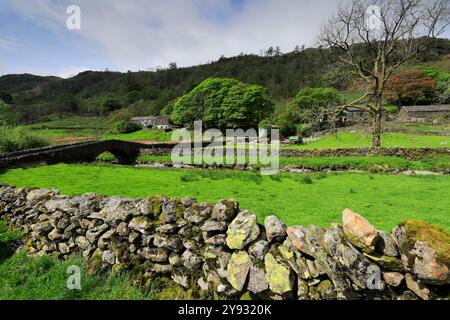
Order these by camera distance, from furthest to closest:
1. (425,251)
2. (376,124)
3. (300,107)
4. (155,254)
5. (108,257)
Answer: (300,107), (376,124), (108,257), (155,254), (425,251)

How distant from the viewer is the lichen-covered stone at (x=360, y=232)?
3951mm

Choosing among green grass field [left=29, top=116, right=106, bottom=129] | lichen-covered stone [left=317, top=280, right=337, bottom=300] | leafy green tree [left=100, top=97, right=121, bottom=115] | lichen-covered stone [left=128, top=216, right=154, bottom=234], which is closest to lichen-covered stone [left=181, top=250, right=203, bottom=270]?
lichen-covered stone [left=128, top=216, right=154, bottom=234]

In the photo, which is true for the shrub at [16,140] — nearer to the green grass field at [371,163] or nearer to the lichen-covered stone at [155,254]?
the green grass field at [371,163]

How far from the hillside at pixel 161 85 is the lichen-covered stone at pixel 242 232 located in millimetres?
85332

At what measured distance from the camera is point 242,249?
15.6ft

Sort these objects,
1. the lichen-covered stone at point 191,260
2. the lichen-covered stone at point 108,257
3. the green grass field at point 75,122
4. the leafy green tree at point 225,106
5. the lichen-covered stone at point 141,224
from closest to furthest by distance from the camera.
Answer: the lichen-covered stone at point 191,260, the lichen-covered stone at point 141,224, the lichen-covered stone at point 108,257, the leafy green tree at point 225,106, the green grass field at point 75,122

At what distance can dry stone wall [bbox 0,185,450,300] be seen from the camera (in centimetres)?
384

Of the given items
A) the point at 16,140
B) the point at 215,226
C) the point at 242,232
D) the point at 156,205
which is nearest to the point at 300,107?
the point at 16,140

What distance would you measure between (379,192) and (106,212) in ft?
35.3

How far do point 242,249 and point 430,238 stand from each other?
289 centimetres

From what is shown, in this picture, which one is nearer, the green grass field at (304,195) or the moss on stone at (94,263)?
the moss on stone at (94,263)

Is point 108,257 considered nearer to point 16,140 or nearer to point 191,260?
point 191,260

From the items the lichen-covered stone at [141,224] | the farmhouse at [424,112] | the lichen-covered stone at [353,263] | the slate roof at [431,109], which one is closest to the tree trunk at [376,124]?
the lichen-covered stone at [353,263]
